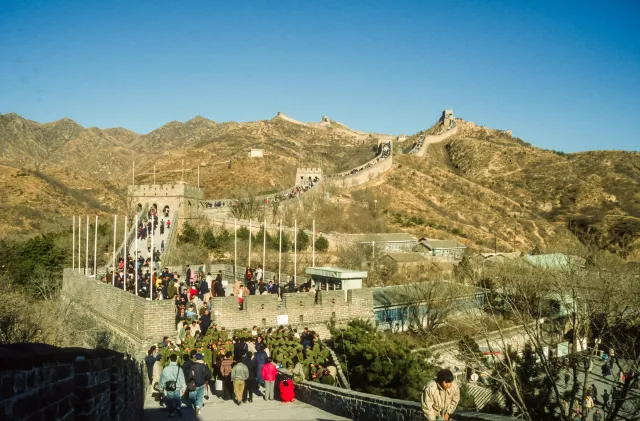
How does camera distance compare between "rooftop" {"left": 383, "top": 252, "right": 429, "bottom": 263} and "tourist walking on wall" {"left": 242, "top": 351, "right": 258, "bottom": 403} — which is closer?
"tourist walking on wall" {"left": 242, "top": 351, "right": 258, "bottom": 403}

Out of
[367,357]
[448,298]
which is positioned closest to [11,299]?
[367,357]

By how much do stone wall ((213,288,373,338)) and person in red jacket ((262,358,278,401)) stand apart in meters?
5.59

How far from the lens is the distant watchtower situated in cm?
14162

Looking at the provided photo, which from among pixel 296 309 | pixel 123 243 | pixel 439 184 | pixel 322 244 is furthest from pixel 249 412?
pixel 439 184

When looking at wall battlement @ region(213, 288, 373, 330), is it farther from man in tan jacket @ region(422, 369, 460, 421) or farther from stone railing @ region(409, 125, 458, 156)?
stone railing @ region(409, 125, 458, 156)

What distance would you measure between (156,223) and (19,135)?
575 ft

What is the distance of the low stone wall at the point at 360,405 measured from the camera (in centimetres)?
876

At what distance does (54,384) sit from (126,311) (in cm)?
1578

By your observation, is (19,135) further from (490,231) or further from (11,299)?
(11,299)

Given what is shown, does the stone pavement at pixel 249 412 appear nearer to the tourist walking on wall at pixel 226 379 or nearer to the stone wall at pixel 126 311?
the tourist walking on wall at pixel 226 379

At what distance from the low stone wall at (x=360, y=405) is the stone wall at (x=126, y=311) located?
5974mm

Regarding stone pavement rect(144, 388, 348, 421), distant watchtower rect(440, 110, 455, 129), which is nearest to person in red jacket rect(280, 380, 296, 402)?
stone pavement rect(144, 388, 348, 421)

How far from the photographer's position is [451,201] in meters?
88.8

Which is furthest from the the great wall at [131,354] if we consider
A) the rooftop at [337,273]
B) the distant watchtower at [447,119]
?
the distant watchtower at [447,119]
